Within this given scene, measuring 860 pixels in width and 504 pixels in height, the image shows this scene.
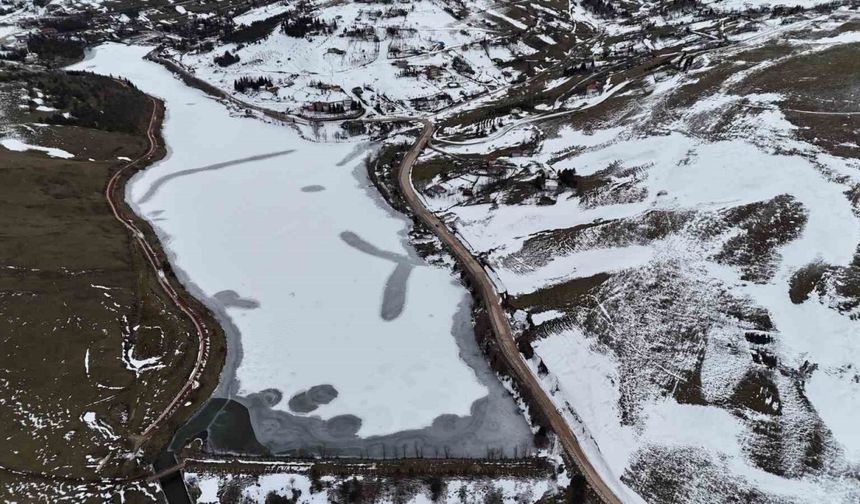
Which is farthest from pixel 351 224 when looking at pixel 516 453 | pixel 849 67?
pixel 849 67

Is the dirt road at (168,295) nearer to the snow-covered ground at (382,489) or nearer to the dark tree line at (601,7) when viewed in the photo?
the snow-covered ground at (382,489)

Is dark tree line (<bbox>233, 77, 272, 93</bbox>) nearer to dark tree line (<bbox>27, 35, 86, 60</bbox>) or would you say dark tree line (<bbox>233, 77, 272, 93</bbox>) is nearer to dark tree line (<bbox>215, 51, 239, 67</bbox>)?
dark tree line (<bbox>215, 51, 239, 67</bbox>)

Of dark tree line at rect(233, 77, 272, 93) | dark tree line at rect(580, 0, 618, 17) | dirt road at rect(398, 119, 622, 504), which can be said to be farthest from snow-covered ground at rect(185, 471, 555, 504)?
dark tree line at rect(580, 0, 618, 17)

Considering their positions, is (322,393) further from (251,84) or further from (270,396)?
(251,84)

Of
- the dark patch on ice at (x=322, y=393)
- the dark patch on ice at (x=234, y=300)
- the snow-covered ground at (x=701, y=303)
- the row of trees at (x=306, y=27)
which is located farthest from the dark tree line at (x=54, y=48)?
the dark patch on ice at (x=322, y=393)

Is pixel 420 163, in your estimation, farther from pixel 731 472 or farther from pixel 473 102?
pixel 731 472
